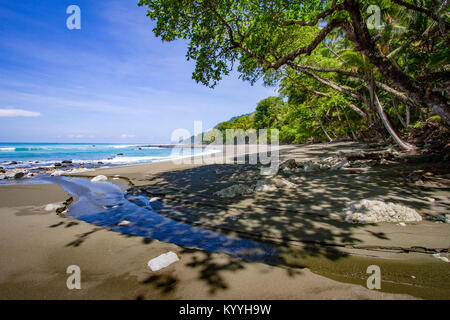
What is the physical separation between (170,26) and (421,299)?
7.98 meters

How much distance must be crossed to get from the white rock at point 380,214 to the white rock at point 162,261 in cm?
315

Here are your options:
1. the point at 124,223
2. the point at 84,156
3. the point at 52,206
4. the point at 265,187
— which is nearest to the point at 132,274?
the point at 124,223

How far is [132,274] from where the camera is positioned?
219 centimetres

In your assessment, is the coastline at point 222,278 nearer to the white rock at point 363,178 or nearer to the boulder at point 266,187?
the boulder at point 266,187

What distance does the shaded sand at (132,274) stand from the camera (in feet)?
6.14

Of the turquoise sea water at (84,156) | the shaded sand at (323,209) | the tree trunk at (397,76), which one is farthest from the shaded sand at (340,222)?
the turquoise sea water at (84,156)

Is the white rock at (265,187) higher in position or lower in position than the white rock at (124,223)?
higher

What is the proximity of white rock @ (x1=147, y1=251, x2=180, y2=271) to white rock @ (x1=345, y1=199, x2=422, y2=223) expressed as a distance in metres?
3.15

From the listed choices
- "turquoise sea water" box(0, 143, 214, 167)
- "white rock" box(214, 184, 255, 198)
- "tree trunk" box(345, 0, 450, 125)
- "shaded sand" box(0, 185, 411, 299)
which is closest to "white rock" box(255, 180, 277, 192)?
"white rock" box(214, 184, 255, 198)

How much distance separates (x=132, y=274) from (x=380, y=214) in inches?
164

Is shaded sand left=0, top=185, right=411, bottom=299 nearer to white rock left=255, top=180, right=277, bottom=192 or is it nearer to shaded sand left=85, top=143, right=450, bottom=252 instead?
shaded sand left=85, top=143, right=450, bottom=252

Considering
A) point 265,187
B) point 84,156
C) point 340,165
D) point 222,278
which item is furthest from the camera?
point 84,156

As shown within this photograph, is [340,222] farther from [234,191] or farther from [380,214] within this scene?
[234,191]
